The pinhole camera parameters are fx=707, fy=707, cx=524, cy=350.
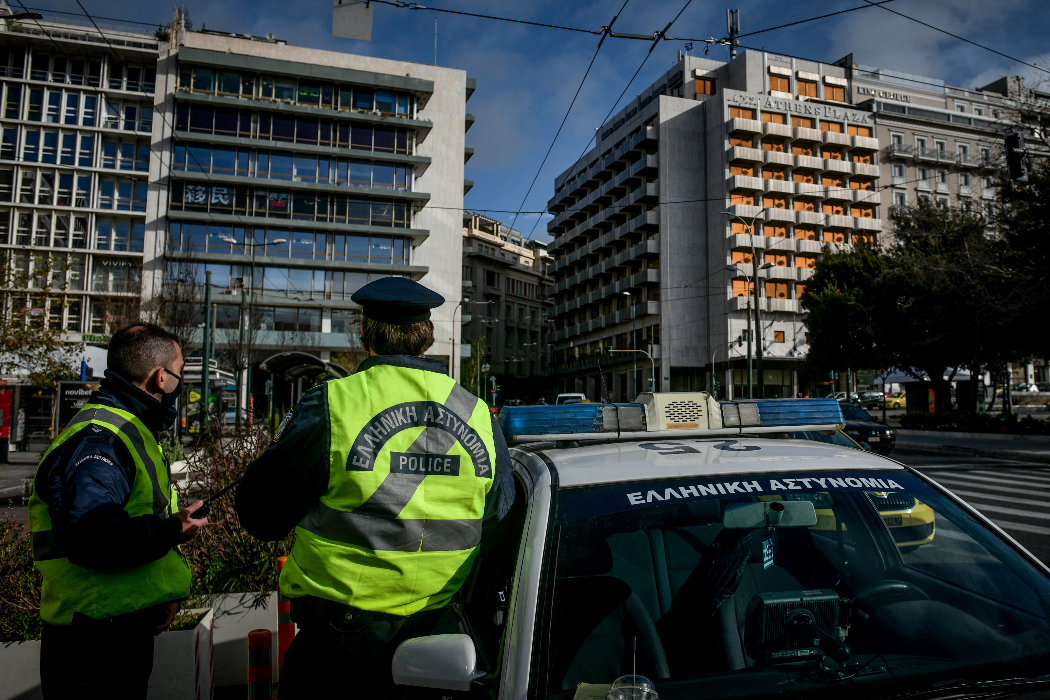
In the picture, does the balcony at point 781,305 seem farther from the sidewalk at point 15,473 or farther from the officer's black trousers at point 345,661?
the officer's black trousers at point 345,661

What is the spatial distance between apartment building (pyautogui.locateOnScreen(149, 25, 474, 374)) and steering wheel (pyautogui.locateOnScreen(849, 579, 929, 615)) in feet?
141

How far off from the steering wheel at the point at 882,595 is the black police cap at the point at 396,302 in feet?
5.22

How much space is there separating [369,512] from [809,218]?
5771 cm

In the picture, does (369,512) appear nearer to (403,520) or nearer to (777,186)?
(403,520)

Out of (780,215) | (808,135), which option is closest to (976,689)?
(780,215)

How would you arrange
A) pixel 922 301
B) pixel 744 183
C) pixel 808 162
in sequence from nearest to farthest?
pixel 922 301, pixel 744 183, pixel 808 162

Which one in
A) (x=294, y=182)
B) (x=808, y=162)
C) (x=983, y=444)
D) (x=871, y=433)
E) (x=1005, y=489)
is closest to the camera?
(x=1005, y=489)

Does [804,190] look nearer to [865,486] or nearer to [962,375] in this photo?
[962,375]

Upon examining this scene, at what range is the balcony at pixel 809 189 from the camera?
53.9m

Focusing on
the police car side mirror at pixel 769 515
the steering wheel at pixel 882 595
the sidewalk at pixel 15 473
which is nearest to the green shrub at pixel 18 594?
the police car side mirror at pixel 769 515

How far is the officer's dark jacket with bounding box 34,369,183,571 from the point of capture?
6.81ft

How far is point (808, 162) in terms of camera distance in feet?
180

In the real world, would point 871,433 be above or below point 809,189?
below

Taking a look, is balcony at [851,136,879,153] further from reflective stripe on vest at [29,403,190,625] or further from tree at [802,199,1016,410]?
reflective stripe on vest at [29,403,190,625]
